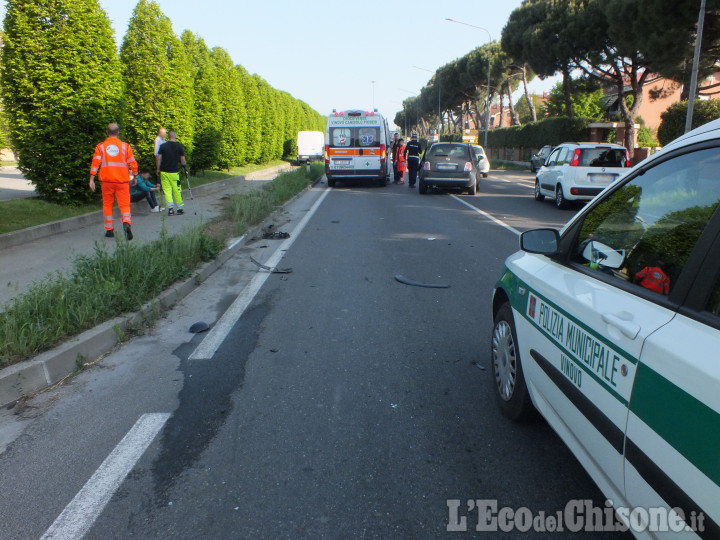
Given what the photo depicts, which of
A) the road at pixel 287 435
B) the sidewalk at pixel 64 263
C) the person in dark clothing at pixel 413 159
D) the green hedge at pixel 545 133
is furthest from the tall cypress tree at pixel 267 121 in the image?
the road at pixel 287 435

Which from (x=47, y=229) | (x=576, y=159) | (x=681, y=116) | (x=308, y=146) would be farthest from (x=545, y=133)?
(x=47, y=229)

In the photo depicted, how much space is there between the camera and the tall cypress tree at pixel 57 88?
11383 millimetres

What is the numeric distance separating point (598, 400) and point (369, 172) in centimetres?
2112

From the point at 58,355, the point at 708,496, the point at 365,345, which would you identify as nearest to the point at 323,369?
the point at 365,345

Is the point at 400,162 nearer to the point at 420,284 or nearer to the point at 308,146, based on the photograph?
the point at 308,146

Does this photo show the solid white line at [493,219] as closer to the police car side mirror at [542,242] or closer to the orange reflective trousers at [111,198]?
the orange reflective trousers at [111,198]

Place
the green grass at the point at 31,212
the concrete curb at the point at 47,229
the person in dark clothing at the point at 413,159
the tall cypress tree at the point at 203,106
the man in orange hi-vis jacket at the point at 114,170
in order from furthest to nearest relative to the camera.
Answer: the person in dark clothing at the point at 413,159, the tall cypress tree at the point at 203,106, the green grass at the point at 31,212, the man in orange hi-vis jacket at the point at 114,170, the concrete curb at the point at 47,229

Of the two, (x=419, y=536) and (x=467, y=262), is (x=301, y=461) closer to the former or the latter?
(x=419, y=536)

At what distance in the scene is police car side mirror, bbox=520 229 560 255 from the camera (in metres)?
3.14

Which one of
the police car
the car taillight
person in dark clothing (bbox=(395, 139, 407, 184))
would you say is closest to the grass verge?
the police car

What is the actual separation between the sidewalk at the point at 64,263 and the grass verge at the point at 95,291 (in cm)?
11

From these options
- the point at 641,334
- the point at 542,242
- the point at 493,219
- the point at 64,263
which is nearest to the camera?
the point at 641,334

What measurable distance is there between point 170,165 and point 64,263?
502 centimetres

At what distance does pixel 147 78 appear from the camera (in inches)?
604
